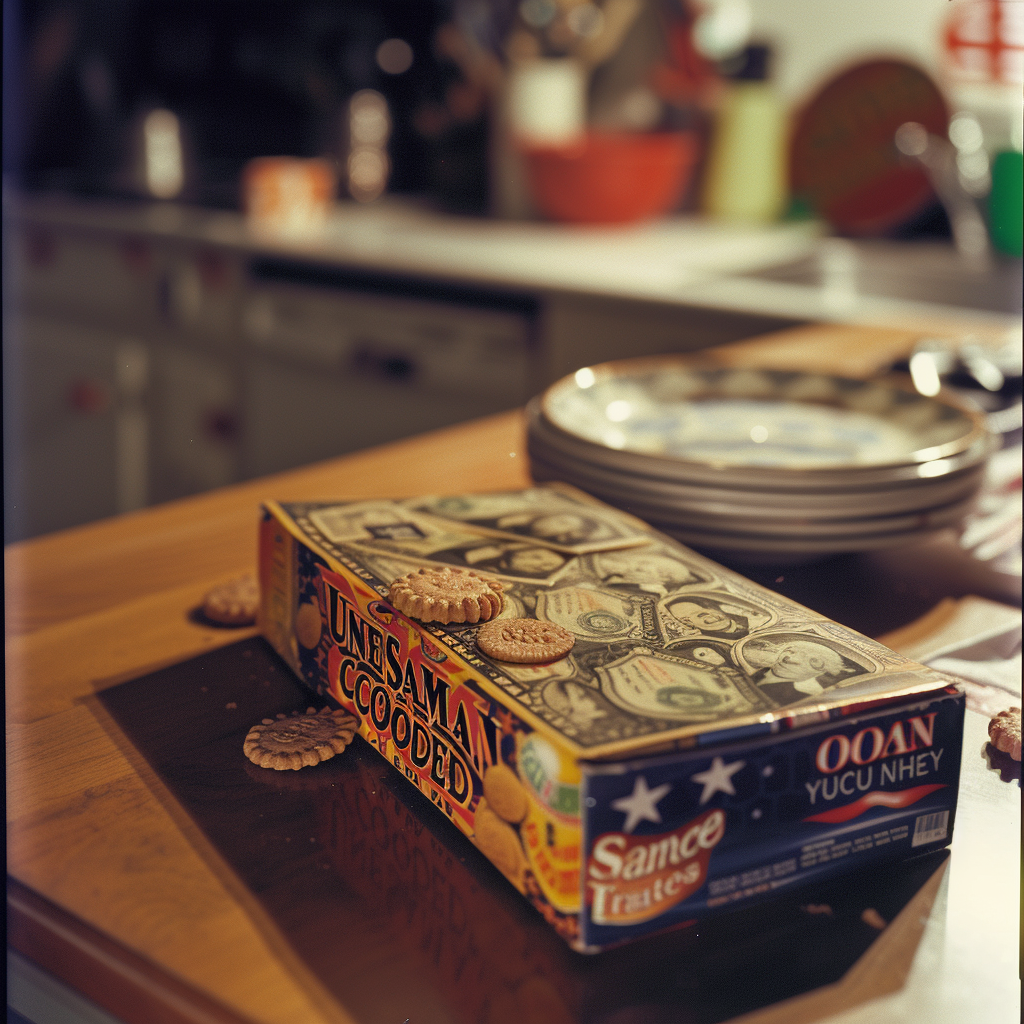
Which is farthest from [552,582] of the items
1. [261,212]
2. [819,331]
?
[261,212]

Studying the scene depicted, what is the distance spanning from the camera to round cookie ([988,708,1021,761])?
43 cm

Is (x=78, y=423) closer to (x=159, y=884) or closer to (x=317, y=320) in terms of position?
(x=317, y=320)

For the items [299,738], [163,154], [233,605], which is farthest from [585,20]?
[299,738]

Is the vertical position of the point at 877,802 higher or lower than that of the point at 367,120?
lower

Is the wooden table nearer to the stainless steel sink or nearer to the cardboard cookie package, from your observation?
the cardboard cookie package

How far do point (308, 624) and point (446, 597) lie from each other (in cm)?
10

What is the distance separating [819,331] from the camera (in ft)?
4.32

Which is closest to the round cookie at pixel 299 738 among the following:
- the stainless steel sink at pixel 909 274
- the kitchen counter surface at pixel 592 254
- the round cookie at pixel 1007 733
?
the round cookie at pixel 1007 733

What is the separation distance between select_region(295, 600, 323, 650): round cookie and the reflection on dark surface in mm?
55

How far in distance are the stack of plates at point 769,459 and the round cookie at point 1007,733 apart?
0.43 ft

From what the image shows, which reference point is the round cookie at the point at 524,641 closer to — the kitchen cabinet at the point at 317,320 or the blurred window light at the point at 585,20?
the kitchen cabinet at the point at 317,320

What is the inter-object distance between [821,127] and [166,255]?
1.25 metres

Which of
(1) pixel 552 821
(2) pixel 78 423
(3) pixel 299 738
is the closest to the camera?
(1) pixel 552 821

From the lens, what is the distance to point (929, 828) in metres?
0.37
